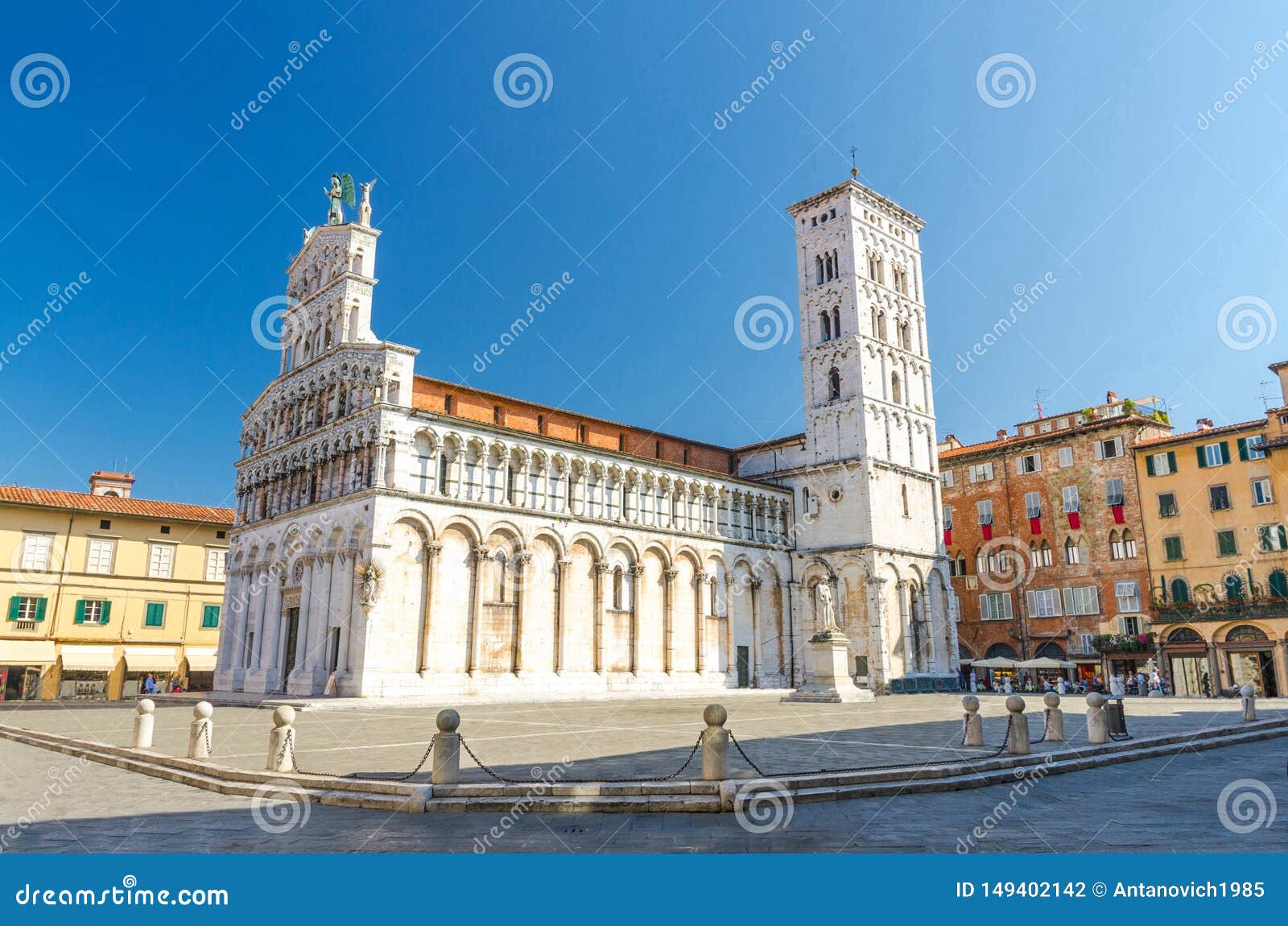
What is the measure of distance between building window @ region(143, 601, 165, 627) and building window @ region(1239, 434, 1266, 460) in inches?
1986

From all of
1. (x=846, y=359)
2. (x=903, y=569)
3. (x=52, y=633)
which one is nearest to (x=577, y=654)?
(x=903, y=569)

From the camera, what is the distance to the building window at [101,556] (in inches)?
1547

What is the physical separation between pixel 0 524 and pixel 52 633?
522cm

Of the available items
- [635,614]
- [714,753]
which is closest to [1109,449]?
[635,614]

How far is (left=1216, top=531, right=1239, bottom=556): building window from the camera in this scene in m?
37.8

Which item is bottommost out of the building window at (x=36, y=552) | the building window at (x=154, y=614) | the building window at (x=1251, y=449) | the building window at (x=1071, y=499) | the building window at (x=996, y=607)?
the building window at (x=154, y=614)

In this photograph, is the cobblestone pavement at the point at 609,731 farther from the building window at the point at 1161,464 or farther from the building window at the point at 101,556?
the building window at the point at 1161,464

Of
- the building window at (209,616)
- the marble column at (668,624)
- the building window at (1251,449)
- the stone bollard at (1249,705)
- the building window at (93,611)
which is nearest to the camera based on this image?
the stone bollard at (1249,705)

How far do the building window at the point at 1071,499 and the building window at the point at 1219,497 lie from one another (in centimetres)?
604

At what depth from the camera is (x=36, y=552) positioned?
124 ft

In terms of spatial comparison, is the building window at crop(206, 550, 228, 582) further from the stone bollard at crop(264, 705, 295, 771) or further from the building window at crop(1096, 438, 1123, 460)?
the building window at crop(1096, 438, 1123, 460)

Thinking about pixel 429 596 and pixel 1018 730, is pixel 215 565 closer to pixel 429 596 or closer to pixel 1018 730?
pixel 429 596

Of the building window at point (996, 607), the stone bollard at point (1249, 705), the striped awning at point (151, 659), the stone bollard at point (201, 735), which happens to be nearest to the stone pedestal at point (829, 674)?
the stone bollard at point (1249, 705)

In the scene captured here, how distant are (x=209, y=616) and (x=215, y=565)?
2.59 metres
